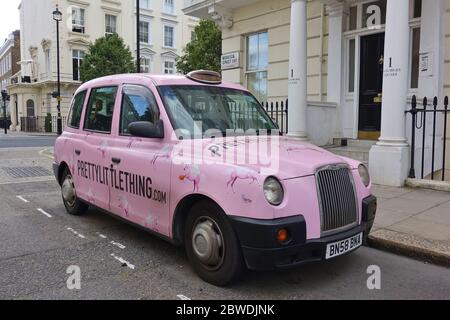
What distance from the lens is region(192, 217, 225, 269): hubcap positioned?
3773 millimetres

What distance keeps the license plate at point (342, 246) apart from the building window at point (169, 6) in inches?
1746

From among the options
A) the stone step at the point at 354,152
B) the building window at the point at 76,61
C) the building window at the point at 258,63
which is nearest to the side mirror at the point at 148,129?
the stone step at the point at 354,152

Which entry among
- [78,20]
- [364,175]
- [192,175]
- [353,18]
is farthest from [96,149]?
[78,20]

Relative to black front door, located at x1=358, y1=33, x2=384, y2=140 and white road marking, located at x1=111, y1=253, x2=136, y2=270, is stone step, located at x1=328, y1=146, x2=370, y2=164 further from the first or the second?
white road marking, located at x1=111, y1=253, x2=136, y2=270

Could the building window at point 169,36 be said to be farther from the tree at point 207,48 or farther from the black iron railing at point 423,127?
the black iron railing at point 423,127

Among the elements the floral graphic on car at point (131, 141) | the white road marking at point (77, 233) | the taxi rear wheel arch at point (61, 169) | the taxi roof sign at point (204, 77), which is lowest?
the white road marking at point (77, 233)

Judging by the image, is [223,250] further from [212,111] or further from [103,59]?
[103,59]

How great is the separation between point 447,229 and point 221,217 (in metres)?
3.19

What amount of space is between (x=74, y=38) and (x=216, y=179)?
4084 centimetres

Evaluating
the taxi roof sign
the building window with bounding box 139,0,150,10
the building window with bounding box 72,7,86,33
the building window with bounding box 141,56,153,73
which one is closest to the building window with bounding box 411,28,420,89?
the taxi roof sign

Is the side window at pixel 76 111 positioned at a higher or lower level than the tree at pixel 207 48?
lower

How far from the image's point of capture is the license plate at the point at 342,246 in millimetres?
3674

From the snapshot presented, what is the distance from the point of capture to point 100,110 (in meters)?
5.68
